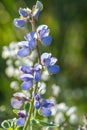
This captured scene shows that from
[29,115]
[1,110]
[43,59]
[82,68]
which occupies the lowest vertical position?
[29,115]

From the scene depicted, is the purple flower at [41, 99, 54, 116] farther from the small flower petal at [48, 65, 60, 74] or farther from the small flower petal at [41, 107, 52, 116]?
the small flower petal at [48, 65, 60, 74]

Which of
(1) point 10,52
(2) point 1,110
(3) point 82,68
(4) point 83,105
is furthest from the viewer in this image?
(3) point 82,68

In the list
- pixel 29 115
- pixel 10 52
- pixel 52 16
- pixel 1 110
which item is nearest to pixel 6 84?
pixel 10 52

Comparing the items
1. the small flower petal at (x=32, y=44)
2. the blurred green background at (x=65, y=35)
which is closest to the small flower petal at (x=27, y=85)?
the small flower petal at (x=32, y=44)

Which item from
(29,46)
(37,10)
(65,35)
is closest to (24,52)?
(29,46)

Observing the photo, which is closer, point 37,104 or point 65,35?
point 37,104

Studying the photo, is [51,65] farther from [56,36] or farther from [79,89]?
[56,36]

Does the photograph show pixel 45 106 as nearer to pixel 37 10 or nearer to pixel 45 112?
pixel 45 112

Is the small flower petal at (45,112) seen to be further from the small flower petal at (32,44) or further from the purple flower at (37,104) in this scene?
the small flower petal at (32,44)
